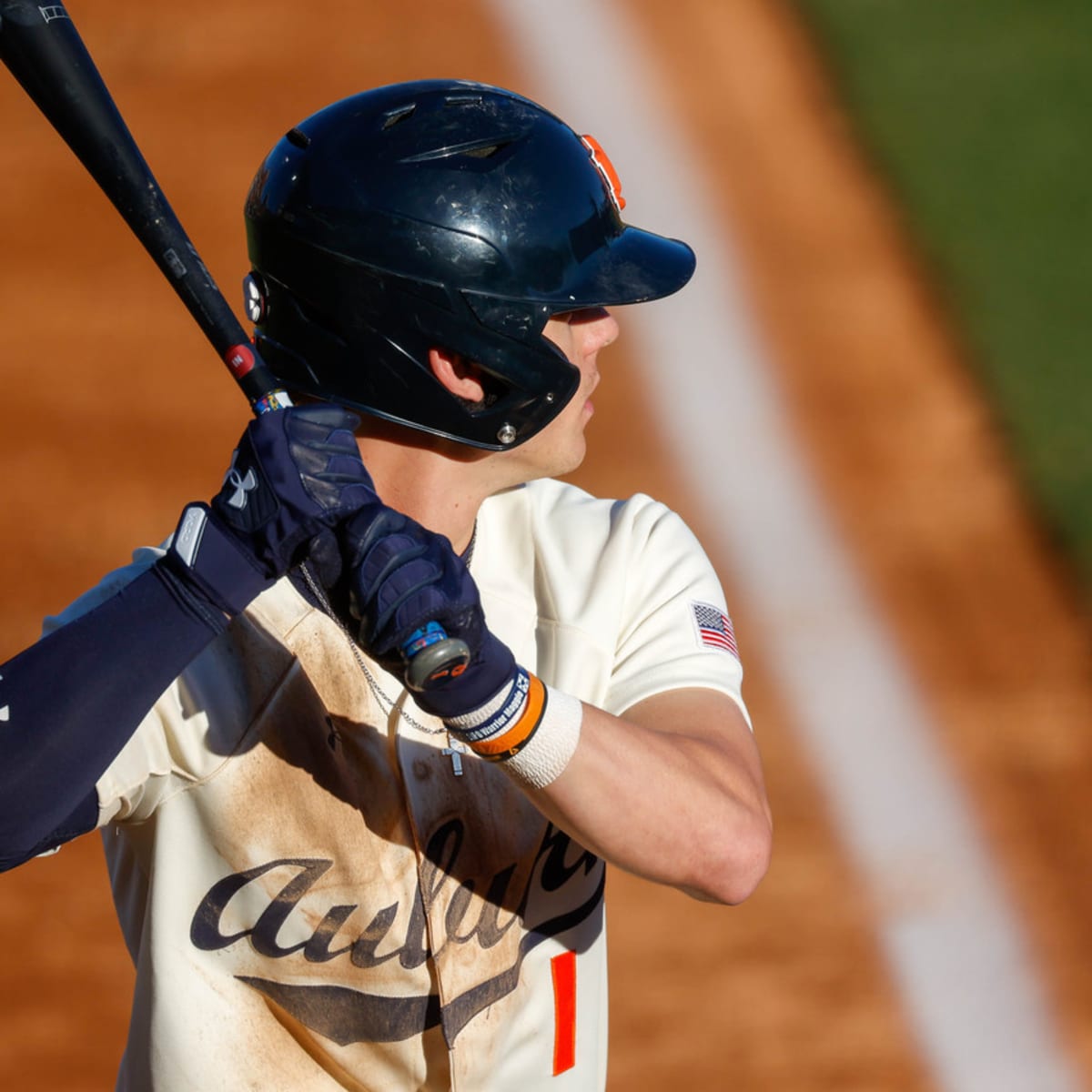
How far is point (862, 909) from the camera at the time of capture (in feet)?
18.6

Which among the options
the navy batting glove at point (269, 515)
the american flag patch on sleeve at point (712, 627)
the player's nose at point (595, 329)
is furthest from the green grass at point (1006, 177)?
the navy batting glove at point (269, 515)

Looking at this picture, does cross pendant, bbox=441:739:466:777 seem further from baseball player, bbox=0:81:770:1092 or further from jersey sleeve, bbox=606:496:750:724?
jersey sleeve, bbox=606:496:750:724

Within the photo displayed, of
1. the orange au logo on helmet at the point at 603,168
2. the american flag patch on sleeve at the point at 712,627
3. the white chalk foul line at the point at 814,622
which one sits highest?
the orange au logo on helmet at the point at 603,168

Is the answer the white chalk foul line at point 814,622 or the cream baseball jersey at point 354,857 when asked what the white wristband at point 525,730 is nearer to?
the cream baseball jersey at point 354,857

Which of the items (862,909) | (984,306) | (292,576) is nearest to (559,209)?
(292,576)

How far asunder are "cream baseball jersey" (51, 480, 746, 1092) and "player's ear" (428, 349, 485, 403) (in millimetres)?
337

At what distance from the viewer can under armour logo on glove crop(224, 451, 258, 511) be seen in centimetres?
222

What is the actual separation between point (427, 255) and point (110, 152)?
1.95ft

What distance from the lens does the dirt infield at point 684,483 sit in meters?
5.37

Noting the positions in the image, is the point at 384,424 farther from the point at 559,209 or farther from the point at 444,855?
the point at 444,855

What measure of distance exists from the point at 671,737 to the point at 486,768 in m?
0.40

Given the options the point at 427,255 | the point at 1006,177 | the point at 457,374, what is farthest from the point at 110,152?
the point at 1006,177

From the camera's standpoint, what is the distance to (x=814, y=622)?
22.5 ft

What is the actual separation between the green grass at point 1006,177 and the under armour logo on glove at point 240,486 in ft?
18.8
